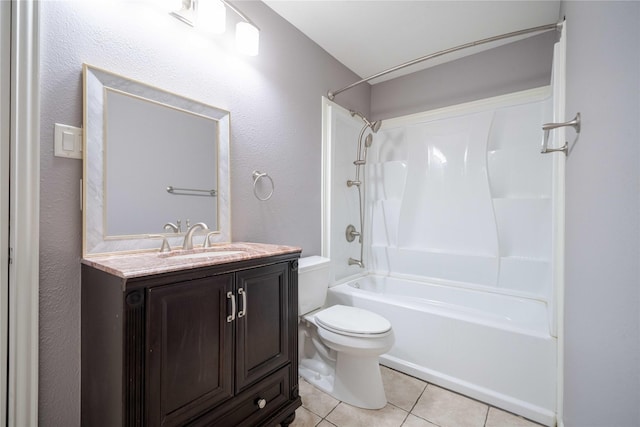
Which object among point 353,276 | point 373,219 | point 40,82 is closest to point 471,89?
point 373,219

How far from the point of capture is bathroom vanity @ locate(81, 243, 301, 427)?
875mm

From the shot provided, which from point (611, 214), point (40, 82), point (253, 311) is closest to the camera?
point (611, 214)

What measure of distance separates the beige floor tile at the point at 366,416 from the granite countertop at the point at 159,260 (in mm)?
946

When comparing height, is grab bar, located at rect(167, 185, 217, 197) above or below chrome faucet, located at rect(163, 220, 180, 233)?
above

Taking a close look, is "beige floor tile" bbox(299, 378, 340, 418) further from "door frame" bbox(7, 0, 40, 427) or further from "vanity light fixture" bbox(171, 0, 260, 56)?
"vanity light fixture" bbox(171, 0, 260, 56)

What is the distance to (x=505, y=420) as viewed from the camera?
1486 millimetres

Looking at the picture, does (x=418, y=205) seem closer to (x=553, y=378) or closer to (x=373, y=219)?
(x=373, y=219)

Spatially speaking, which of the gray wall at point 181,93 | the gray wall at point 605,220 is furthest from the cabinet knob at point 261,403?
the gray wall at point 605,220

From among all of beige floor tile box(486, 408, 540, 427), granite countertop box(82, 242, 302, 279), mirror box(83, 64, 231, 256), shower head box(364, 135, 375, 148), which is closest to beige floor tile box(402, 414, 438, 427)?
beige floor tile box(486, 408, 540, 427)

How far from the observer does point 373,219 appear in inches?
115

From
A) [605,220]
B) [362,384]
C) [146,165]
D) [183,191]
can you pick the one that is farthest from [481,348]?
[146,165]

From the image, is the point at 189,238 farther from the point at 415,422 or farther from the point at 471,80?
the point at 471,80

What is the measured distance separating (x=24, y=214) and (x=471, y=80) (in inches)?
116

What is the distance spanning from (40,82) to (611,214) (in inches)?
71.8
